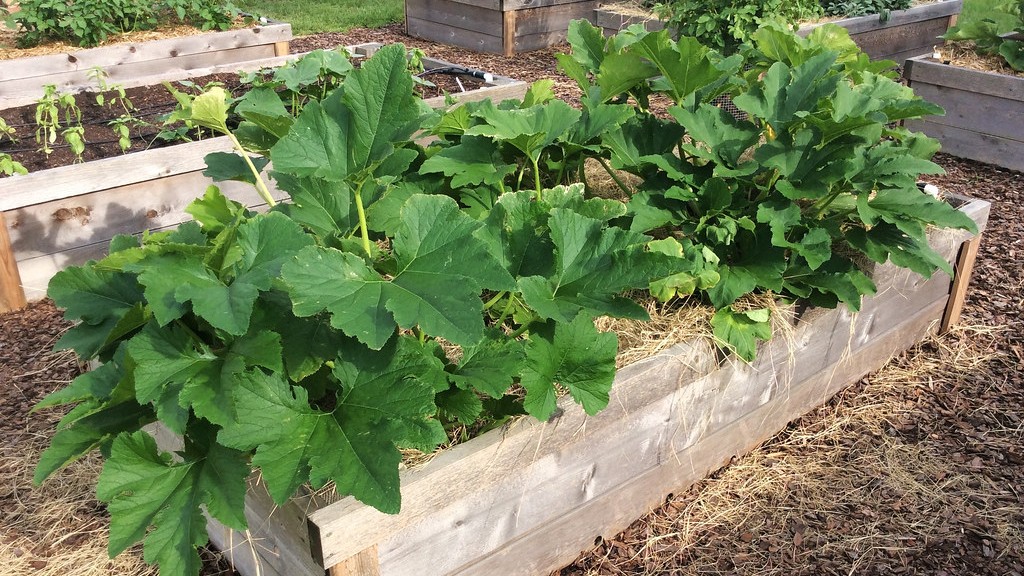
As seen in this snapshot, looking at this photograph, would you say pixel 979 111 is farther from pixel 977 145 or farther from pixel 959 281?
pixel 959 281

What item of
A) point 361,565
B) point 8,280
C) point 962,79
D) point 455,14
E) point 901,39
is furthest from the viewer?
point 455,14

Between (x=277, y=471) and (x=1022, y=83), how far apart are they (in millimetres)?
5010

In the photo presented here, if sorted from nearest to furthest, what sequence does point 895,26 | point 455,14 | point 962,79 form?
1. point 962,79
2. point 895,26
3. point 455,14

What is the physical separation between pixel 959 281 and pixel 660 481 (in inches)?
62.3

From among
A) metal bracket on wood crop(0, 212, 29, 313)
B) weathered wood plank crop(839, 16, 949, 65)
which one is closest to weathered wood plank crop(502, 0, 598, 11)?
weathered wood plank crop(839, 16, 949, 65)

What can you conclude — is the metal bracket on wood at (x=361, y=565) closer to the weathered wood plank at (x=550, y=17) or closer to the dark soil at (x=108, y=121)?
the dark soil at (x=108, y=121)

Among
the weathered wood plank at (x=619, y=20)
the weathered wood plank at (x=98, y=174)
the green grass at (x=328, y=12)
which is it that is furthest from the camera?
the green grass at (x=328, y=12)

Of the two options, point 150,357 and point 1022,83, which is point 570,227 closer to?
point 150,357

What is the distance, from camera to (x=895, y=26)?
7129 mm

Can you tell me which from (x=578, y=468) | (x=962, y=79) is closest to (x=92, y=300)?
(x=578, y=468)

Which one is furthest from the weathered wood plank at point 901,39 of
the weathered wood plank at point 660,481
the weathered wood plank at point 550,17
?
the weathered wood plank at point 660,481

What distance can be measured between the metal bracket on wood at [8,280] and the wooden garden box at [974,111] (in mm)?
4918

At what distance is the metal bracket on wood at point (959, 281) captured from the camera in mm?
3080

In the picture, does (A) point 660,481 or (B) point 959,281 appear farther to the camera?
(B) point 959,281
